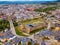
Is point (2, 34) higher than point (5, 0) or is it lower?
lower

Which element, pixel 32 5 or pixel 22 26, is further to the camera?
pixel 32 5

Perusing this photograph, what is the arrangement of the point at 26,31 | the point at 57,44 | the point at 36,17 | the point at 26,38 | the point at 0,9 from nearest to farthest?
the point at 57,44, the point at 26,38, the point at 26,31, the point at 36,17, the point at 0,9

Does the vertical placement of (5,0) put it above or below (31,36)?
above

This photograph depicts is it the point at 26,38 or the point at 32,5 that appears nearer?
the point at 26,38

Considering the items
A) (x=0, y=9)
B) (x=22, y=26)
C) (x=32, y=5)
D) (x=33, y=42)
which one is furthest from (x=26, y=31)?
(x=32, y=5)

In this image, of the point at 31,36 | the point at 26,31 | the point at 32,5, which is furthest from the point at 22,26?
the point at 32,5

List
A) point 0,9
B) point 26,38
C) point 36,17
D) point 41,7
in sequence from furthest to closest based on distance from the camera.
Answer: point 41,7 → point 0,9 → point 36,17 → point 26,38

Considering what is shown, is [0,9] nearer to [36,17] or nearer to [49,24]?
[36,17]

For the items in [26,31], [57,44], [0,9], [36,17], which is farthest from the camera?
[0,9]

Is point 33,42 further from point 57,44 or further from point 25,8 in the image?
point 25,8
